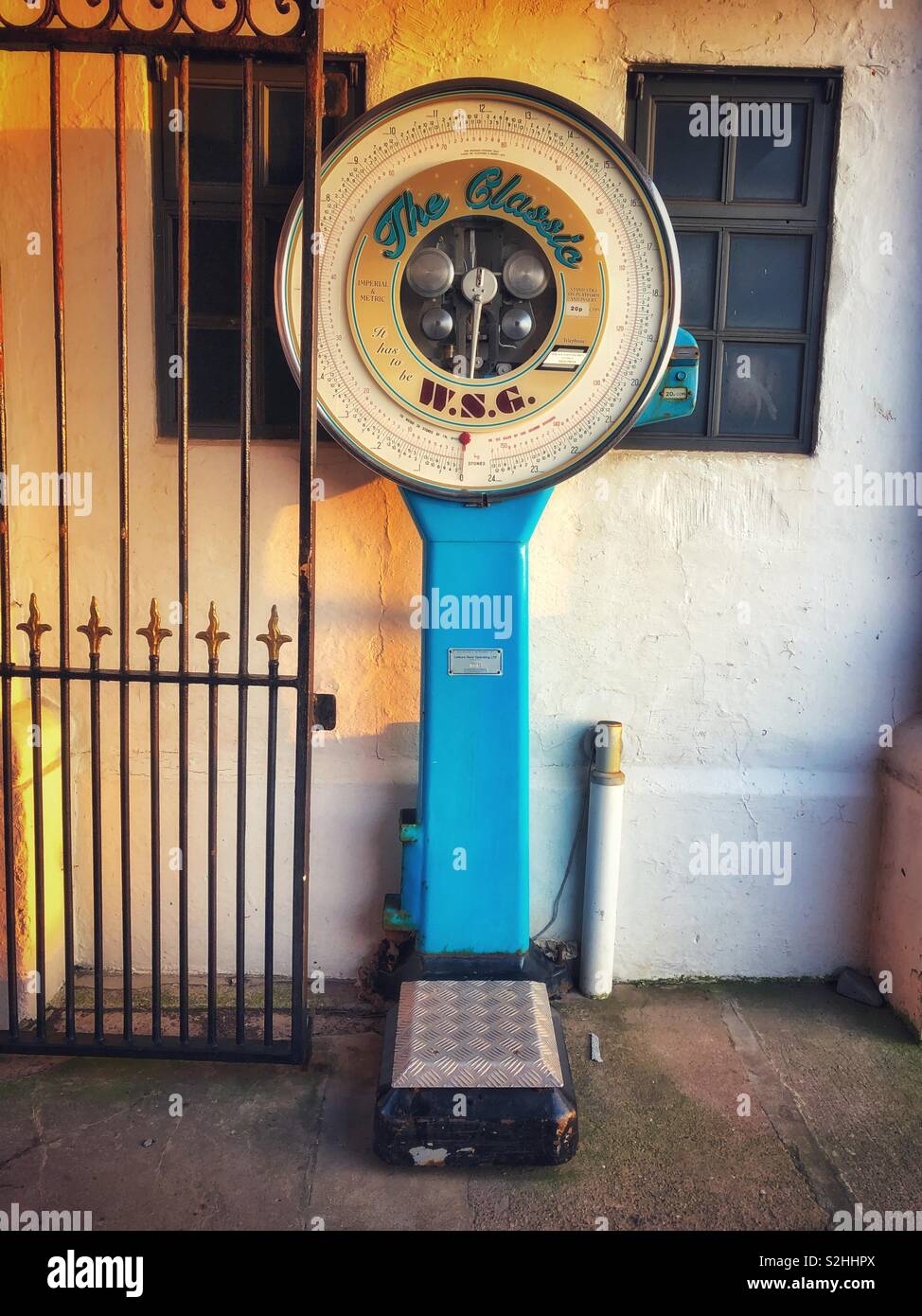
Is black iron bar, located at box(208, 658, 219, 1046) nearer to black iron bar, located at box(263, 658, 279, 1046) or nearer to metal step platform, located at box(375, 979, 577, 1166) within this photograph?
black iron bar, located at box(263, 658, 279, 1046)

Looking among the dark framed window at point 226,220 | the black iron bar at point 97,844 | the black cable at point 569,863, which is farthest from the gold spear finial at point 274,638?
the black cable at point 569,863

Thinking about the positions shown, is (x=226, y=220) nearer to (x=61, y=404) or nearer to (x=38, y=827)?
(x=61, y=404)

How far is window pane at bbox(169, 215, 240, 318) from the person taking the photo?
2.29 m

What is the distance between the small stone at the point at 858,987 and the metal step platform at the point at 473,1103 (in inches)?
36.7

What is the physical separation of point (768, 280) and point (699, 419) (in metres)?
0.36

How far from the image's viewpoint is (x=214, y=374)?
2344 millimetres

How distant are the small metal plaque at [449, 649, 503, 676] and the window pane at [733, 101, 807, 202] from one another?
1.24 metres

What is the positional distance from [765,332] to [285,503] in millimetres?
1218

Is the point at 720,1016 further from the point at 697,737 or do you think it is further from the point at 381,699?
the point at 381,699

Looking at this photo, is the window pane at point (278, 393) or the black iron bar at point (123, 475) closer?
the black iron bar at point (123, 475)
